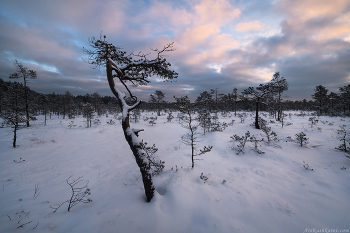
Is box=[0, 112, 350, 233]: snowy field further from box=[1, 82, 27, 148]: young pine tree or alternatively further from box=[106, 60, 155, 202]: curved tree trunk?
box=[1, 82, 27, 148]: young pine tree

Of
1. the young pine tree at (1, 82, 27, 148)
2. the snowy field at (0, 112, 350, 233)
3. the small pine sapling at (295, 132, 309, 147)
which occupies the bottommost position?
the snowy field at (0, 112, 350, 233)

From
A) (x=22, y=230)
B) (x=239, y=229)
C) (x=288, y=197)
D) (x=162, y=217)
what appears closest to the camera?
(x=22, y=230)

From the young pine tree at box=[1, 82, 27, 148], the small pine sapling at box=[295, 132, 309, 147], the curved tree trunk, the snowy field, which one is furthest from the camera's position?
the young pine tree at box=[1, 82, 27, 148]

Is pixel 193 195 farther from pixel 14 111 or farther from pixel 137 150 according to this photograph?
pixel 14 111

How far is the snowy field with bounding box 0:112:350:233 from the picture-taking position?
3.27 meters

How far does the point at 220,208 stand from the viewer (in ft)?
12.7

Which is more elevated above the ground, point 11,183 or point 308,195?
point 308,195

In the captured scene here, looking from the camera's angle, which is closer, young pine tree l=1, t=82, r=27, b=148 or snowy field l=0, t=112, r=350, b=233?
snowy field l=0, t=112, r=350, b=233

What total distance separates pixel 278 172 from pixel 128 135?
787 centimetres

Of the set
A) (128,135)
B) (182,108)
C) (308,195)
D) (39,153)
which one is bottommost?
(39,153)

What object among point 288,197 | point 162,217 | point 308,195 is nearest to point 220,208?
point 162,217

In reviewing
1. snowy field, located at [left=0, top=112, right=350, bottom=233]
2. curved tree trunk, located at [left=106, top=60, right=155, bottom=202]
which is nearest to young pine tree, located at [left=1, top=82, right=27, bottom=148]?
snowy field, located at [left=0, top=112, right=350, bottom=233]

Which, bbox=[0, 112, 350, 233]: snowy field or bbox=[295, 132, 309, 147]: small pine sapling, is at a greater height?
bbox=[295, 132, 309, 147]: small pine sapling

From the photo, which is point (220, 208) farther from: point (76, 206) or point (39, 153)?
point (39, 153)
